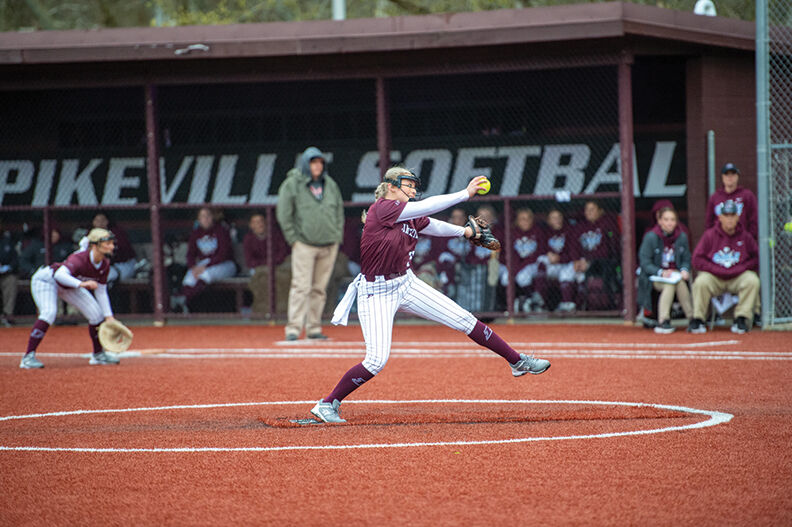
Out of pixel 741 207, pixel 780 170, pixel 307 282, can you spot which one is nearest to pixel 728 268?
pixel 741 207

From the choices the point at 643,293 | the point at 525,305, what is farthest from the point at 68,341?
the point at 643,293

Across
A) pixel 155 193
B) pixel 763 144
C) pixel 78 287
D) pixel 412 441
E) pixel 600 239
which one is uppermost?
pixel 763 144

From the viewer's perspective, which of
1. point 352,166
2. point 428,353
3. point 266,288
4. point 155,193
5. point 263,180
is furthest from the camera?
point 263,180

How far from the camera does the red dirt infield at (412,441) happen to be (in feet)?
15.6

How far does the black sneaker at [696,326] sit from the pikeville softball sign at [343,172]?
3274 mm

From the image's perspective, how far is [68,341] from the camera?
1359 centimetres

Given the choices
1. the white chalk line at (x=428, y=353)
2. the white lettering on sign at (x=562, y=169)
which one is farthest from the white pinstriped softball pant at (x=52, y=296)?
the white lettering on sign at (x=562, y=169)

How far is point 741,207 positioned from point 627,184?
1.52 m

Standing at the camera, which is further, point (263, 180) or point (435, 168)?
point (263, 180)

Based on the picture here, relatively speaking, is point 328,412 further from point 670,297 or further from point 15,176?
point 15,176

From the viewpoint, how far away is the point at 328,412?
7.04 metres

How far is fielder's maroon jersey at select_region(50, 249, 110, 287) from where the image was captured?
33.8 feet

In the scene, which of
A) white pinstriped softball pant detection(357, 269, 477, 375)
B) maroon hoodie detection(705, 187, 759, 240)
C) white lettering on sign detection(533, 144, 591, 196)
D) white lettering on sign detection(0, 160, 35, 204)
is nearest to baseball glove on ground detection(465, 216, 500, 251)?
white pinstriped softball pant detection(357, 269, 477, 375)

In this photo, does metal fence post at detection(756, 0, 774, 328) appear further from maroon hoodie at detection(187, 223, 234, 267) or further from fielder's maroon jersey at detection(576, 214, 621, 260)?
maroon hoodie at detection(187, 223, 234, 267)
